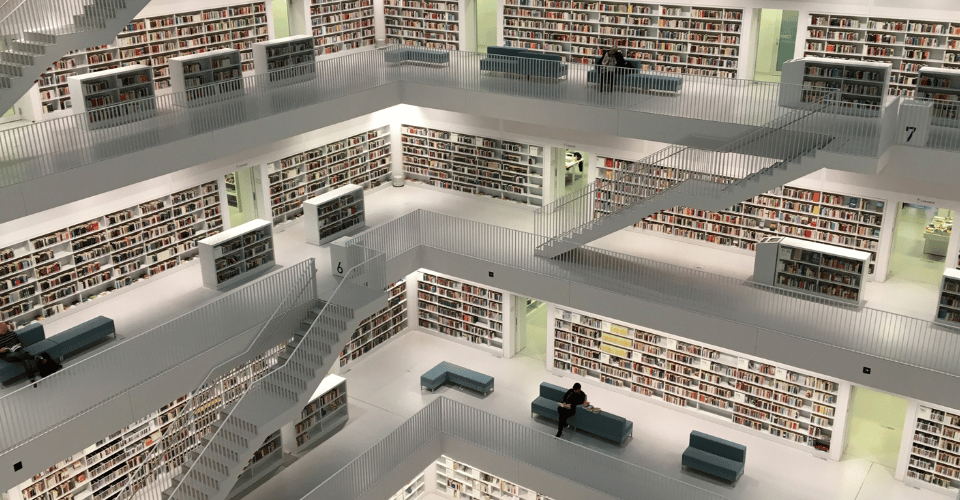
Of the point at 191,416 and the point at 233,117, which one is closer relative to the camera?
the point at 191,416

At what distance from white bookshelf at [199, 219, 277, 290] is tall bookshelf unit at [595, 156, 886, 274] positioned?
6.04 meters

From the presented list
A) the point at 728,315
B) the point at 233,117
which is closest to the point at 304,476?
the point at 233,117

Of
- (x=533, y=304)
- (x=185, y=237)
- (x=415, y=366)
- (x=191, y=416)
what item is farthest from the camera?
(x=533, y=304)

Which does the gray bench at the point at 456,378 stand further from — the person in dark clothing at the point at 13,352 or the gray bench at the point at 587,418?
the person in dark clothing at the point at 13,352

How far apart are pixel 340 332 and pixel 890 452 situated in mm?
9560

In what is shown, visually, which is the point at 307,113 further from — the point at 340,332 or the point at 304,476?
the point at 304,476

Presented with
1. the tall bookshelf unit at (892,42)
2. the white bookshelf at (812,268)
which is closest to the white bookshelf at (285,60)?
the white bookshelf at (812,268)

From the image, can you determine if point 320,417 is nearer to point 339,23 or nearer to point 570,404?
point 570,404

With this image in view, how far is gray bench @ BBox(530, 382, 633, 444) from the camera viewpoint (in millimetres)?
14789

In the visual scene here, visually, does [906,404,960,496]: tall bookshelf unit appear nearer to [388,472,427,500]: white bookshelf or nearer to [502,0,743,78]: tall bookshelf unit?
[502,0,743,78]: tall bookshelf unit

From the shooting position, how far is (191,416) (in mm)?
12617

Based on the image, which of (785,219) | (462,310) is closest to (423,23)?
(462,310)

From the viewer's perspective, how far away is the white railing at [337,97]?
1243cm

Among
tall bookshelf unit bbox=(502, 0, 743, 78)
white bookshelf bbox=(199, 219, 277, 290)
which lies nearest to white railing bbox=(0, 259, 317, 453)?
→ white bookshelf bbox=(199, 219, 277, 290)
